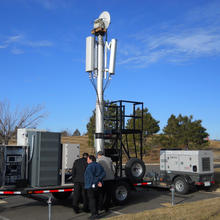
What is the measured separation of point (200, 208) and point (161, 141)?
27375 mm

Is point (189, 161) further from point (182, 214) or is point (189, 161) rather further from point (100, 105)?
point (182, 214)

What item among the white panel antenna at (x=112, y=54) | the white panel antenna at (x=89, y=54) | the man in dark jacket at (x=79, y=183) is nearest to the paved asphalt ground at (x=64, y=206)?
the man in dark jacket at (x=79, y=183)

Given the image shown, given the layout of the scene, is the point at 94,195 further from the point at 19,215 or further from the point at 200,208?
the point at 200,208

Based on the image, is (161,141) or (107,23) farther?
(161,141)

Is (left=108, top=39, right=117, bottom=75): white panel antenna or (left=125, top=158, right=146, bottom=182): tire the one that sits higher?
(left=108, top=39, right=117, bottom=75): white panel antenna

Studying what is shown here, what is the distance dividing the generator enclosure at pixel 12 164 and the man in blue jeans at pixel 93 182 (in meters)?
2.28

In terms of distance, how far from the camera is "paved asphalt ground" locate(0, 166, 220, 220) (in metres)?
9.48

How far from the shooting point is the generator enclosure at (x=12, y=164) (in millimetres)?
9617

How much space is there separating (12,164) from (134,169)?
4.89m

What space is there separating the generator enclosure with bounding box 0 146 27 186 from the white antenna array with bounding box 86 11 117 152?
391 centimetres

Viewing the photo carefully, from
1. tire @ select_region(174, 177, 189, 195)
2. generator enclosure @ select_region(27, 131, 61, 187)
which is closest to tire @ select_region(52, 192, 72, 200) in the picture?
generator enclosure @ select_region(27, 131, 61, 187)

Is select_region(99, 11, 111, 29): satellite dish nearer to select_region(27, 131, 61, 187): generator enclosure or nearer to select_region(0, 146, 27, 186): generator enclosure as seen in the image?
select_region(27, 131, 61, 187): generator enclosure

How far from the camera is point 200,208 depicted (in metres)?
9.54

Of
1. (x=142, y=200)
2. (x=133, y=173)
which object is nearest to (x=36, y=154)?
(x=133, y=173)
